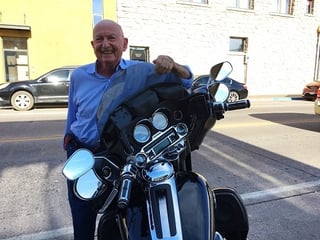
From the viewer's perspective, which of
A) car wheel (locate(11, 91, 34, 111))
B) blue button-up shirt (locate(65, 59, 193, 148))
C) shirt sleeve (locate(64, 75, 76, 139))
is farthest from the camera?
car wheel (locate(11, 91, 34, 111))

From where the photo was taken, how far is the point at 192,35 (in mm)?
19672

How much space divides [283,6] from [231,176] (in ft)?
68.7

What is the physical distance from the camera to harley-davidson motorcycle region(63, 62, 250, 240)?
51.6 inches

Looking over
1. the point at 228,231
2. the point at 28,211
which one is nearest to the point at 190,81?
the point at 228,231

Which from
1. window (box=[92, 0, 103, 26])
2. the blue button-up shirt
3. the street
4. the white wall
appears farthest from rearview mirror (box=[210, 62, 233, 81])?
the white wall

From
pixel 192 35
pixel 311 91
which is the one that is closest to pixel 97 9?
pixel 192 35

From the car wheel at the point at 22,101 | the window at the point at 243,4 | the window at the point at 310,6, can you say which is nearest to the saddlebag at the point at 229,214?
the car wheel at the point at 22,101

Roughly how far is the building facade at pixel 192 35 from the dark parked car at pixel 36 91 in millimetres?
4039

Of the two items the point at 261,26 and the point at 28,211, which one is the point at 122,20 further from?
the point at 28,211

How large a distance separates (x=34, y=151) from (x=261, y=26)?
62.9 feet

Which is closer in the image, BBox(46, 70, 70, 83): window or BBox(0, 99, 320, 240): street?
BBox(0, 99, 320, 240): street

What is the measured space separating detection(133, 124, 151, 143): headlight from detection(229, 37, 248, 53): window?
20757 millimetres

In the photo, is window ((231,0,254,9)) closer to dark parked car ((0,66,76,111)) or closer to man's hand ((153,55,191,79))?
dark parked car ((0,66,76,111))

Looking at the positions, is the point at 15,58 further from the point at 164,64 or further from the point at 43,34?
the point at 164,64
